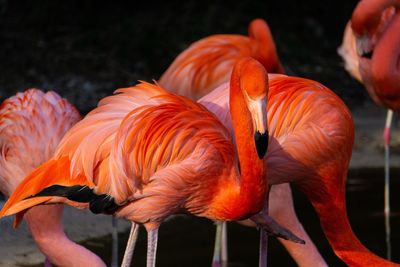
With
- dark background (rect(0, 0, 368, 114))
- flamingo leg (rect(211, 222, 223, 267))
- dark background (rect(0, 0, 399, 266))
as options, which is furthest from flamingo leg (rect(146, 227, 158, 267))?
dark background (rect(0, 0, 368, 114))

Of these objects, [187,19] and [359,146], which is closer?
[359,146]

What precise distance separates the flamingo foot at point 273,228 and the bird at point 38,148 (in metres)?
0.81

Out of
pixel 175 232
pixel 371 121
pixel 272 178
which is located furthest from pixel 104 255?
pixel 371 121

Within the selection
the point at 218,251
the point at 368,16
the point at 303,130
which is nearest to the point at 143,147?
→ the point at 303,130

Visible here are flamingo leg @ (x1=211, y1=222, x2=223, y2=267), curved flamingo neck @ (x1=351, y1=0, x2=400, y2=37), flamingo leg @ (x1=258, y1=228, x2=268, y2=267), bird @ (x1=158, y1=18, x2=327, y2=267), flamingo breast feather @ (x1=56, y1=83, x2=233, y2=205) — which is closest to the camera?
flamingo breast feather @ (x1=56, y1=83, x2=233, y2=205)

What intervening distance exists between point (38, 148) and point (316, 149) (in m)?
1.44

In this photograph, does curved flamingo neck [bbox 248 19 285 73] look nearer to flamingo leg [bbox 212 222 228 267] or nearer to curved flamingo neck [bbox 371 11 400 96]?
curved flamingo neck [bbox 371 11 400 96]

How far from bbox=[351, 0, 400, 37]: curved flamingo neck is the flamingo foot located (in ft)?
6.41

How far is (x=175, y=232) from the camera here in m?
6.48

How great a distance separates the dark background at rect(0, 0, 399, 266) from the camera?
970 cm

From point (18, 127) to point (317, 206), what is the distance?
63.1 inches

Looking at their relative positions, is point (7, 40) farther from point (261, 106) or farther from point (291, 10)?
point (261, 106)

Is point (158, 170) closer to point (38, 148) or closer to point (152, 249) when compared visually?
point (152, 249)

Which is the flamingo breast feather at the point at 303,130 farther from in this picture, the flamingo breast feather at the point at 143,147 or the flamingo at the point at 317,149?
the flamingo breast feather at the point at 143,147
